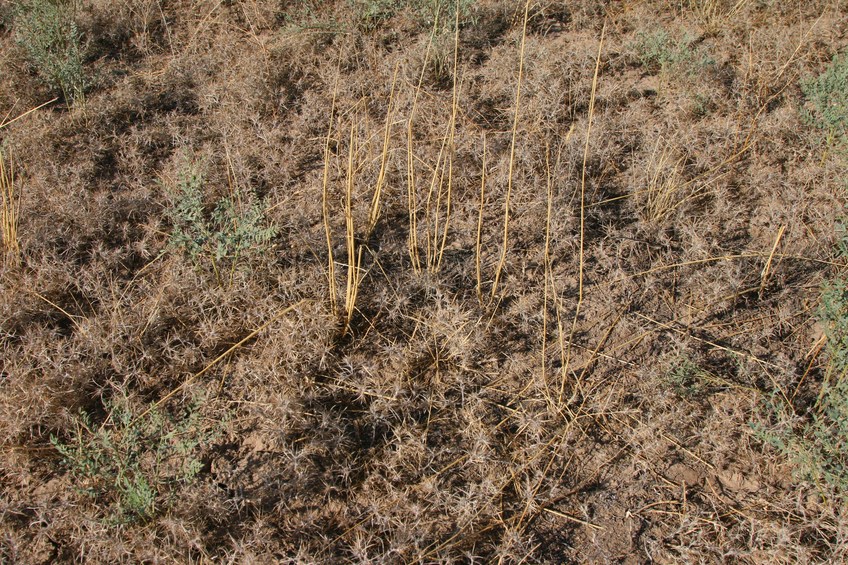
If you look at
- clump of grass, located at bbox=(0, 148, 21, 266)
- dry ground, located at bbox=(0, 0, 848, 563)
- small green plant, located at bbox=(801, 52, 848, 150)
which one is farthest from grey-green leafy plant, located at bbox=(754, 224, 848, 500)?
clump of grass, located at bbox=(0, 148, 21, 266)

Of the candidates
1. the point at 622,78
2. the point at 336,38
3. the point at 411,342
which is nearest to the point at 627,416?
the point at 411,342

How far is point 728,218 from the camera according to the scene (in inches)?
115

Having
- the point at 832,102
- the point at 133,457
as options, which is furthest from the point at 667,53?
the point at 133,457

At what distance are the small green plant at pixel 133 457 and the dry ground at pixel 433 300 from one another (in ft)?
0.07

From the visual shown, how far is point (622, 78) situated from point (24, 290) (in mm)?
3066

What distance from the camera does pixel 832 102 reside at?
9.95 ft

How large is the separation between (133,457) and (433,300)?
1.23 meters

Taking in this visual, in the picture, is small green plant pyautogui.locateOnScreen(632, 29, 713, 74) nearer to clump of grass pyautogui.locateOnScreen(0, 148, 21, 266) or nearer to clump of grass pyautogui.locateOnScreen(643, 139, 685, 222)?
clump of grass pyautogui.locateOnScreen(643, 139, 685, 222)

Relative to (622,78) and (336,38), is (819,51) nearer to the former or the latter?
(622,78)

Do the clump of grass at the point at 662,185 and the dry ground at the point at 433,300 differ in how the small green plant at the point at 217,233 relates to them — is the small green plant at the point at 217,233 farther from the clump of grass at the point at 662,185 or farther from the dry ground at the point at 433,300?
the clump of grass at the point at 662,185

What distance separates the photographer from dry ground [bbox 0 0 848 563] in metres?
2.16

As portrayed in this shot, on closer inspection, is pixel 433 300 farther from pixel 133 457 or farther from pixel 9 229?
pixel 9 229

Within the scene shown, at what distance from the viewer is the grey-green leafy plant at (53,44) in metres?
3.47

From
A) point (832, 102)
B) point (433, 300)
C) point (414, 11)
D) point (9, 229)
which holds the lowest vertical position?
point (433, 300)
